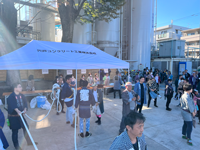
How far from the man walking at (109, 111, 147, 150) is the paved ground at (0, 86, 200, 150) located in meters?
2.47

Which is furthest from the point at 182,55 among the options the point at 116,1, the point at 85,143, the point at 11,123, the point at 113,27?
the point at 11,123

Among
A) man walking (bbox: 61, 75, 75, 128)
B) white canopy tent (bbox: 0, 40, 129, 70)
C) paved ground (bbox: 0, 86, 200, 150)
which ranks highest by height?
white canopy tent (bbox: 0, 40, 129, 70)

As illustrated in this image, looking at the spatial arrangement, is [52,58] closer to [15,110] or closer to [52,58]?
[52,58]

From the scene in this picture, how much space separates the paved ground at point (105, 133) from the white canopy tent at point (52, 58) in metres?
2.29

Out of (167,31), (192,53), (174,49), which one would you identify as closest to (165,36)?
(167,31)

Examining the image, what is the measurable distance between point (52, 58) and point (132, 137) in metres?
3.99

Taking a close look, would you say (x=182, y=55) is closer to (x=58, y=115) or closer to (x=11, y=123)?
(x=58, y=115)

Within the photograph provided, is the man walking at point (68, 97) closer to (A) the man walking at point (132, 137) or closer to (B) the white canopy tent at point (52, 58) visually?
(B) the white canopy tent at point (52, 58)

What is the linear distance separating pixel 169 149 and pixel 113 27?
1547 centimetres

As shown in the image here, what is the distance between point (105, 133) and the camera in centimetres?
479

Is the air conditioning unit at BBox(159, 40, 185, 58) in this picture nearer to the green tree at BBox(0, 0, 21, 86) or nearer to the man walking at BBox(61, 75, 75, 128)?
the man walking at BBox(61, 75, 75, 128)

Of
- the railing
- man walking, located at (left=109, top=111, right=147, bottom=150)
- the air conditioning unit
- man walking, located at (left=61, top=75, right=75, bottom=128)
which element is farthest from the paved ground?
the railing

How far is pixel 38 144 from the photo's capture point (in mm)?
4074

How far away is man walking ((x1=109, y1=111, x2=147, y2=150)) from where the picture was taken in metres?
1.62
